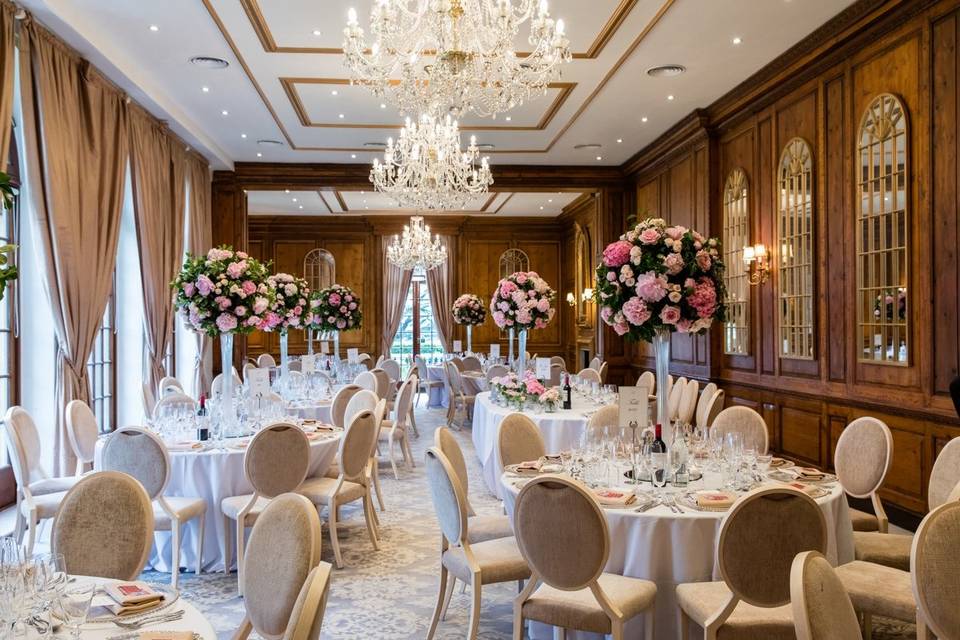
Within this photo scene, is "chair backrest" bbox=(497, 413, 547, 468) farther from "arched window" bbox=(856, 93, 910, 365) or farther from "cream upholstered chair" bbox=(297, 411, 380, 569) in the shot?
"arched window" bbox=(856, 93, 910, 365)

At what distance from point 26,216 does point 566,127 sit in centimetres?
638

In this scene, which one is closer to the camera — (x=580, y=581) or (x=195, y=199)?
(x=580, y=581)

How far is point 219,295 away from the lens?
19.0 ft

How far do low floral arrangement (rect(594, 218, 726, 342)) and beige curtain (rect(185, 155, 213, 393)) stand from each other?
8256 mm

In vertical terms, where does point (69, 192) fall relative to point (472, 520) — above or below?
above

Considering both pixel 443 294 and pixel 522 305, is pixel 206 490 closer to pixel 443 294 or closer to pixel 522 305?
pixel 522 305

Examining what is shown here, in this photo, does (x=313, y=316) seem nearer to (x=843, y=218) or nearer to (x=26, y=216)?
(x=26, y=216)

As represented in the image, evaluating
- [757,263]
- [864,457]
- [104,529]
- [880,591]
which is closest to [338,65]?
[757,263]

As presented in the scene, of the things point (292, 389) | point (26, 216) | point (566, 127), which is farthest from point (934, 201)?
point (26, 216)

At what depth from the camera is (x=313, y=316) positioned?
12461 millimetres

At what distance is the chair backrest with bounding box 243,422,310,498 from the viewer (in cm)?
473

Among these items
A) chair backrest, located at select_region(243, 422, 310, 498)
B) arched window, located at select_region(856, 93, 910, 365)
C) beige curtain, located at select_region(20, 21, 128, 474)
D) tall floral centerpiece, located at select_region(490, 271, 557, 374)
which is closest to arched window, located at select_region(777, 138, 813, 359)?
arched window, located at select_region(856, 93, 910, 365)

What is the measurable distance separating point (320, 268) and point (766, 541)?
51.2 feet

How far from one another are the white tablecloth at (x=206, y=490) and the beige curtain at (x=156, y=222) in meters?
4.51
